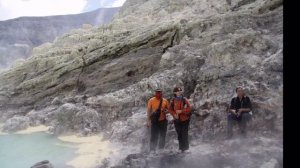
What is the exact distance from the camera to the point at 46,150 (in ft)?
28.8

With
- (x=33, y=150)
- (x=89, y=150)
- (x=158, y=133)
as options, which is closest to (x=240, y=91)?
(x=158, y=133)

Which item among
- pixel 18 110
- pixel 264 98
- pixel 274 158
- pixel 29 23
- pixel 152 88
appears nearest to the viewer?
pixel 274 158

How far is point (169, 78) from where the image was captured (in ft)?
34.3

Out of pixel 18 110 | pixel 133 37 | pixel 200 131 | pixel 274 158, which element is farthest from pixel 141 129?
pixel 18 110

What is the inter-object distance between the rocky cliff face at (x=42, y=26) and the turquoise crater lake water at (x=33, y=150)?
3392 centimetres

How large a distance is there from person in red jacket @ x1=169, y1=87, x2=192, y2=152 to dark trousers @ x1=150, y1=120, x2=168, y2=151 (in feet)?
1.00

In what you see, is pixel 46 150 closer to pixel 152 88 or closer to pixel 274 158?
pixel 152 88

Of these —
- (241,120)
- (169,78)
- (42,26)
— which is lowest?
(241,120)

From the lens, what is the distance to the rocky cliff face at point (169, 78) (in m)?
7.54

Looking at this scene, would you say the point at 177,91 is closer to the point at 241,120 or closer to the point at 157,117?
the point at 157,117

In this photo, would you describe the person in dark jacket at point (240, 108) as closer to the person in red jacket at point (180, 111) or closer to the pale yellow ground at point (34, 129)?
the person in red jacket at point (180, 111)

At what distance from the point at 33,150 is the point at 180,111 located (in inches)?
175

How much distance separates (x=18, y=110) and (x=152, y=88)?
5.82 meters
